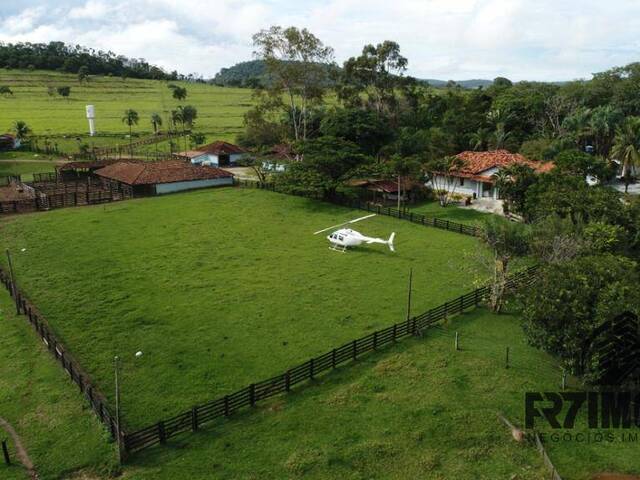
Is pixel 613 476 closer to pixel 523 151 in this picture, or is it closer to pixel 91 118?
pixel 523 151

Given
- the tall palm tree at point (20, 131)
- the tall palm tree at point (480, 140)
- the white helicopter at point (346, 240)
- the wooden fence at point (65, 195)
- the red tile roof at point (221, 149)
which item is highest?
the tall palm tree at point (20, 131)

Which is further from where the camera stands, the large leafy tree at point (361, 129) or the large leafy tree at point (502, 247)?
the large leafy tree at point (361, 129)

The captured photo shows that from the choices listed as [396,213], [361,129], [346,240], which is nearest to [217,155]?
[361,129]

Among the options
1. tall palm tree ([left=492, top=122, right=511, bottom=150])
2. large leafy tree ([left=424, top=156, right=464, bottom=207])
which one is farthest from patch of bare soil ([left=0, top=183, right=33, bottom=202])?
tall palm tree ([left=492, top=122, right=511, bottom=150])

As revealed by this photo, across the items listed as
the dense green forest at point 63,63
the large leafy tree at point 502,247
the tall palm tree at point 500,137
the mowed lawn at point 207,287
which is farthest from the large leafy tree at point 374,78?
the dense green forest at point 63,63

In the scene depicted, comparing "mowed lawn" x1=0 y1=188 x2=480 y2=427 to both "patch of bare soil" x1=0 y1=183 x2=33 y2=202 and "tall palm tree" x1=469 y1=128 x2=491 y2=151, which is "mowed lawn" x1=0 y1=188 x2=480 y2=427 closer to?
"patch of bare soil" x1=0 y1=183 x2=33 y2=202

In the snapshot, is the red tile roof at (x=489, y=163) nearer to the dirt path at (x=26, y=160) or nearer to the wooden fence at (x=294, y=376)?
Result: the wooden fence at (x=294, y=376)
